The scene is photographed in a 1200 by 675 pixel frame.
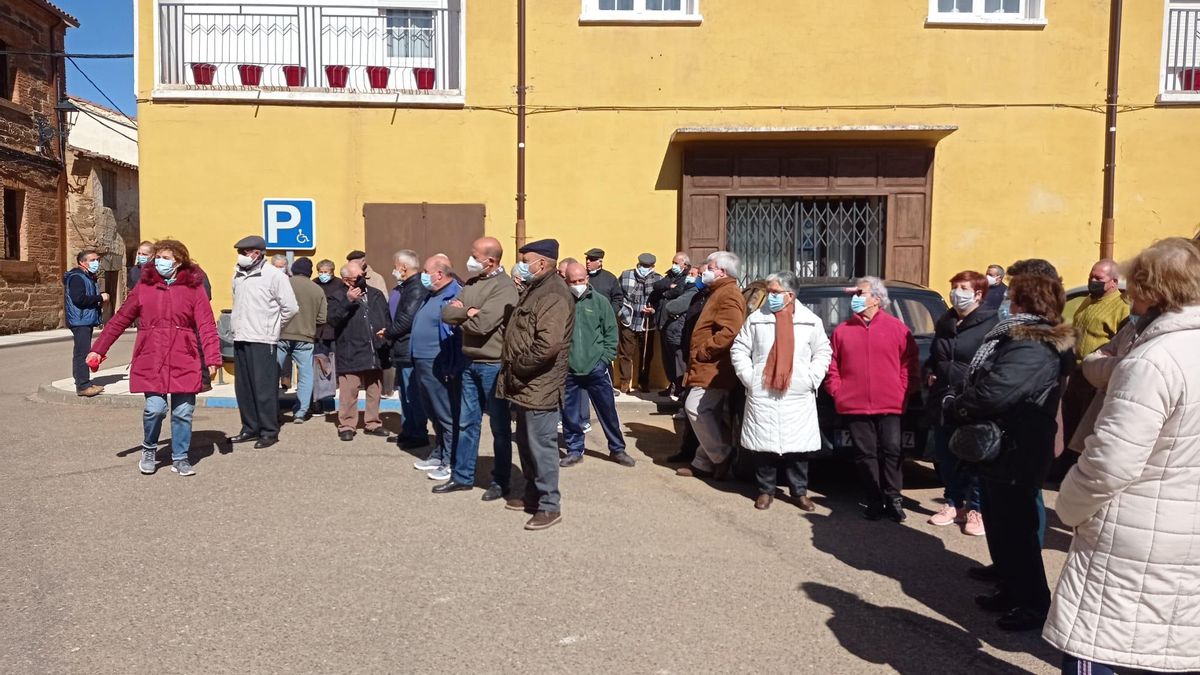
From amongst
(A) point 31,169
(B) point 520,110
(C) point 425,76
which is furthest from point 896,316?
(A) point 31,169

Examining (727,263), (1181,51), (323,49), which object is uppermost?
(1181,51)

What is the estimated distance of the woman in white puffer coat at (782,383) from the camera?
19.9 ft

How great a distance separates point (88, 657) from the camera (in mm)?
3746

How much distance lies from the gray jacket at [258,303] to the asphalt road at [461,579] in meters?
1.33

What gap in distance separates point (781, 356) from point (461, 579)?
2.57 m

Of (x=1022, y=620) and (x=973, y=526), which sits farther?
(x=973, y=526)

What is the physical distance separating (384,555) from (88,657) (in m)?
1.62

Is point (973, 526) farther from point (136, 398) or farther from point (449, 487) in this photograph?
point (136, 398)

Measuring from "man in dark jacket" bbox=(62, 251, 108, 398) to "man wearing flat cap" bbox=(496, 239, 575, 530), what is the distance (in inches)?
285

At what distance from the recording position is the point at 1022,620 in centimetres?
414

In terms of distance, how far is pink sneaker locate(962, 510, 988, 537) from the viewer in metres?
A: 5.66

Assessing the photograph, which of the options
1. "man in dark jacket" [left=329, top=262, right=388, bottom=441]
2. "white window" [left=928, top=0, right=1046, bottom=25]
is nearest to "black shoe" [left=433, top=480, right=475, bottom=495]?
"man in dark jacket" [left=329, top=262, right=388, bottom=441]

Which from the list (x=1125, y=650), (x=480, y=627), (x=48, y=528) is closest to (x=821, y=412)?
(x=480, y=627)

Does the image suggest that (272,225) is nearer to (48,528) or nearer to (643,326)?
(643,326)
